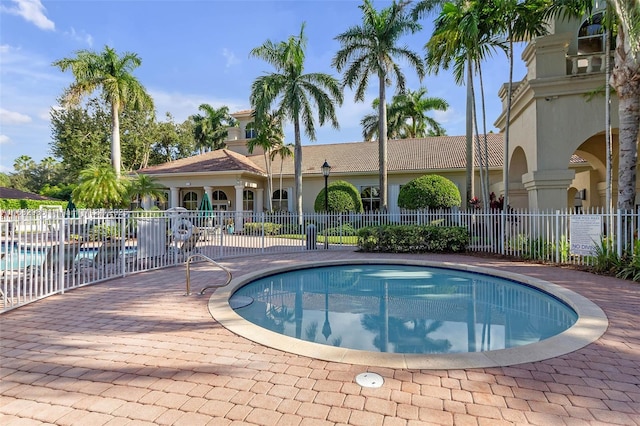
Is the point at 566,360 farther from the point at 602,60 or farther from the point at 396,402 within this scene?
the point at 602,60

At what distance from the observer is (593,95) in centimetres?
1182

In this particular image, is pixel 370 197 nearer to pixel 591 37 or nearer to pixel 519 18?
pixel 519 18

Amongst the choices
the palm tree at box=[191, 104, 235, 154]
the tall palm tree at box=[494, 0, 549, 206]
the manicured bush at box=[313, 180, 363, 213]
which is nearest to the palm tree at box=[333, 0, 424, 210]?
the manicured bush at box=[313, 180, 363, 213]

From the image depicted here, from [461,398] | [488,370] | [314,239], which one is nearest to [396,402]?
[461,398]

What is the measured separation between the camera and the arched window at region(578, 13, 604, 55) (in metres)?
12.7

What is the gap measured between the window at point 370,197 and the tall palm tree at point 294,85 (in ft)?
19.8

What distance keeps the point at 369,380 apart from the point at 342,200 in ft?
59.2

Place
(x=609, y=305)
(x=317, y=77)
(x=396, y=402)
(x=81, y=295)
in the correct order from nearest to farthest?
1. (x=396, y=402)
2. (x=609, y=305)
3. (x=81, y=295)
4. (x=317, y=77)

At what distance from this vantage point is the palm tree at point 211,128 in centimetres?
4256

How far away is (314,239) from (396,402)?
40.0 feet

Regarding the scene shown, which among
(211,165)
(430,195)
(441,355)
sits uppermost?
(211,165)

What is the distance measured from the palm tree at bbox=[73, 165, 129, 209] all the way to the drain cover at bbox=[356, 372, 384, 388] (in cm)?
1845

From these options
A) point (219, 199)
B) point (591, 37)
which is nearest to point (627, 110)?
point (591, 37)

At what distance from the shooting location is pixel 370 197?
24.4 m
